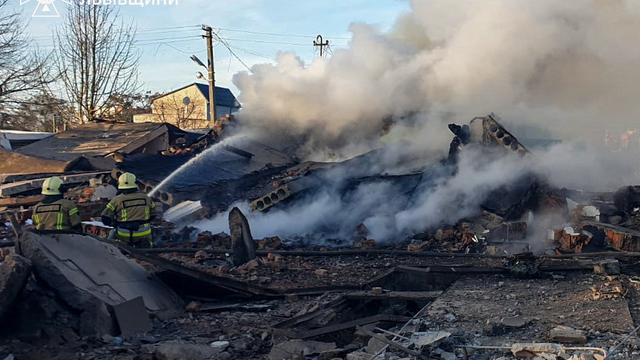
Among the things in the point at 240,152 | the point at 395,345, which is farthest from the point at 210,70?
the point at 395,345

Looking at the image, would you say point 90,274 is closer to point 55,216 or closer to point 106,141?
point 55,216

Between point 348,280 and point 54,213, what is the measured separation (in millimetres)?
3813

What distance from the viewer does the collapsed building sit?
4680 mm

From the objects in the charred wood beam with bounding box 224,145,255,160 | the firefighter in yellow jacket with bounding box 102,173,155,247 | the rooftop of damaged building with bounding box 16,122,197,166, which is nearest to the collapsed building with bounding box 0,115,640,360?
the firefighter in yellow jacket with bounding box 102,173,155,247

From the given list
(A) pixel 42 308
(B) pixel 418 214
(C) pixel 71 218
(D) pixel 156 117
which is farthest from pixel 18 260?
(D) pixel 156 117

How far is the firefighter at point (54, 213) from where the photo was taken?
726 cm

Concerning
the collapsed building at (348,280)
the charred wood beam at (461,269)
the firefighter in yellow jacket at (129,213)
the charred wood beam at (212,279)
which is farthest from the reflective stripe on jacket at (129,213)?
the charred wood beam at (461,269)

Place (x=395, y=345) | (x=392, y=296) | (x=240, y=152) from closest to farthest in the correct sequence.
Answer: (x=395, y=345) < (x=392, y=296) < (x=240, y=152)

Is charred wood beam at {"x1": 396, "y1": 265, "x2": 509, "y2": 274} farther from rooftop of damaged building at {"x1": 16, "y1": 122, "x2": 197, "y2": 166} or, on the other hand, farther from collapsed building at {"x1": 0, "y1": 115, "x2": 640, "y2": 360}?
rooftop of damaged building at {"x1": 16, "y1": 122, "x2": 197, "y2": 166}

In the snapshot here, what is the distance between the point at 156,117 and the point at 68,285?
131ft

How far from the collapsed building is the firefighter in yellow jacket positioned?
31 centimetres

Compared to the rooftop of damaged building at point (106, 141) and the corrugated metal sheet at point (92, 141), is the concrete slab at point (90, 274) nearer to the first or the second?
the rooftop of damaged building at point (106, 141)

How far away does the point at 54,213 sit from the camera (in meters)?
7.27

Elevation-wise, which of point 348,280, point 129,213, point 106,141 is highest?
point 106,141
